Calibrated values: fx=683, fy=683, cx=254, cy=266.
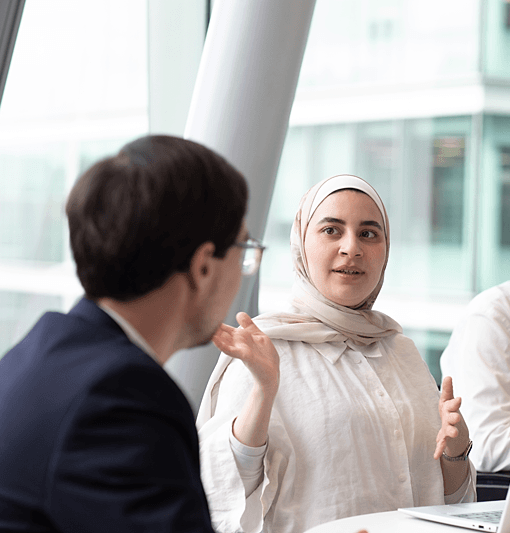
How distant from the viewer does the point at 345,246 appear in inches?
74.0

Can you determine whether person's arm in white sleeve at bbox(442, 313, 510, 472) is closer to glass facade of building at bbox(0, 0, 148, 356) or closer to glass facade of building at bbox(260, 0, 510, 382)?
glass facade of building at bbox(0, 0, 148, 356)

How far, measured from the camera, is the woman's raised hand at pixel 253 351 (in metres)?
1.51

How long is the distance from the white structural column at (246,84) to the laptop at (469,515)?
49.6 inches

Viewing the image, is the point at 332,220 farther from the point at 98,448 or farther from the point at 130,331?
the point at 98,448

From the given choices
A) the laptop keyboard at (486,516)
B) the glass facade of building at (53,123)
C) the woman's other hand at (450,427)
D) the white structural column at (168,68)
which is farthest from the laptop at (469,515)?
the white structural column at (168,68)

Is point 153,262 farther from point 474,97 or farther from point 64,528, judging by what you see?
point 474,97

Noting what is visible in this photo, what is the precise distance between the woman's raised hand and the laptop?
435mm

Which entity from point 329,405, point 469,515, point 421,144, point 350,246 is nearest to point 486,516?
point 469,515

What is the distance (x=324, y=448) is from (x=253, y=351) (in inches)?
14.9

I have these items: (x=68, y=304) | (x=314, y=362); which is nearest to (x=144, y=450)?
(x=314, y=362)

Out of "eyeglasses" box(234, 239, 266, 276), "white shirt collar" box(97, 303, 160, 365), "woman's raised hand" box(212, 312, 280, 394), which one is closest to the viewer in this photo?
"white shirt collar" box(97, 303, 160, 365)

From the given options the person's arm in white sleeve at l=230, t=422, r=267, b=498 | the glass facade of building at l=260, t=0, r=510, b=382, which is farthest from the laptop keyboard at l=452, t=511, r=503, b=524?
the glass facade of building at l=260, t=0, r=510, b=382

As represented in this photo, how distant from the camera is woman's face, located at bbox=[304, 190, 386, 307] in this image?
74.8 inches

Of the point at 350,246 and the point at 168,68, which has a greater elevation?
the point at 168,68
